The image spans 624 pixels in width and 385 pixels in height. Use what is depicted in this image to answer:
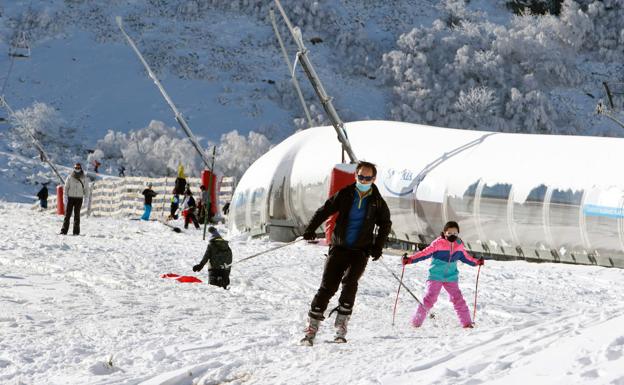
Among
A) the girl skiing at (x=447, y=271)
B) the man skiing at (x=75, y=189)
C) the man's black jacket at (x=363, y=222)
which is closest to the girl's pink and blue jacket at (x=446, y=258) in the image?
the girl skiing at (x=447, y=271)

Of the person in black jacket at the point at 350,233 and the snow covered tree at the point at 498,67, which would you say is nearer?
the person in black jacket at the point at 350,233

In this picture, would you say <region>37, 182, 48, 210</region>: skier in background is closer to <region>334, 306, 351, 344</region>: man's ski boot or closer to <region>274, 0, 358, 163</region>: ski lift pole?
<region>274, 0, 358, 163</region>: ski lift pole

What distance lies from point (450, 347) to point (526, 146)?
478 inches

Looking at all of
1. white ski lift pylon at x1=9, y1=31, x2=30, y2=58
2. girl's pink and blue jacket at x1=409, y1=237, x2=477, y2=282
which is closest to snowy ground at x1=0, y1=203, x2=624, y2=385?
girl's pink and blue jacket at x1=409, y1=237, x2=477, y2=282

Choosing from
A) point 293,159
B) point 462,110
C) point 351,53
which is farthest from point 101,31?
point 293,159

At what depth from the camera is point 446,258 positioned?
818cm

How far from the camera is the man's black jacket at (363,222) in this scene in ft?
22.4

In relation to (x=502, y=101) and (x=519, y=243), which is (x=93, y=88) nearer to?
(x=502, y=101)

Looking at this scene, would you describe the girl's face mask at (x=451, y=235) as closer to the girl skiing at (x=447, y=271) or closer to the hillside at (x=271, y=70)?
the girl skiing at (x=447, y=271)

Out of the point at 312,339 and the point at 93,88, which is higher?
the point at 93,88

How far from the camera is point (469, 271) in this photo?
13.7 metres

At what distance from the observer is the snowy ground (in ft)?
17.8

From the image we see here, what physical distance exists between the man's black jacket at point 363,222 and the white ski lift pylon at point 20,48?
78282 millimetres

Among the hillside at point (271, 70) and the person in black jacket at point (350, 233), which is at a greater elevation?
the hillside at point (271, 70)
